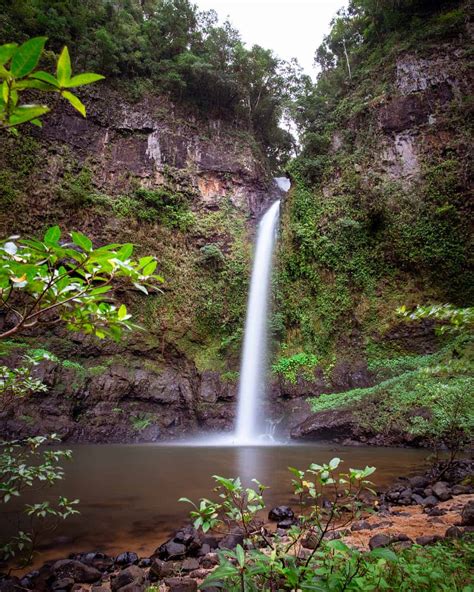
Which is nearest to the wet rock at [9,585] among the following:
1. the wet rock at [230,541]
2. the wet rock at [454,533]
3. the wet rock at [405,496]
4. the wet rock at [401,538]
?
the wet rock at [230,541]

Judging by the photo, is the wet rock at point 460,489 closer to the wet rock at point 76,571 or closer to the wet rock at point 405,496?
the wet rock at point 405,496

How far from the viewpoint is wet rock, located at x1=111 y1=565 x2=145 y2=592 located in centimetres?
251

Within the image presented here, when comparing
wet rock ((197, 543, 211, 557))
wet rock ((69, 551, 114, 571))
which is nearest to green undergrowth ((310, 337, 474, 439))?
wet rock ((197, 543, 211, 557))

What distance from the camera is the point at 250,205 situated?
63.7 feet

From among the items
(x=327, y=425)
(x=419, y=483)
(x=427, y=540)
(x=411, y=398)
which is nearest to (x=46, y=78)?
(x=427, y=540)

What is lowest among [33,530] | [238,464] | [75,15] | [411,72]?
[238,464]

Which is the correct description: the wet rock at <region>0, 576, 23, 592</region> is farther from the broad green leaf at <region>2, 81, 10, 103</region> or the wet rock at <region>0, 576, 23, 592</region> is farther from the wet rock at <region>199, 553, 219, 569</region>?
the broad green leaf at <region>2, 81, 10, 103</region>

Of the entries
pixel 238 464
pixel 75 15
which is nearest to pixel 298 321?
pixel 238 464

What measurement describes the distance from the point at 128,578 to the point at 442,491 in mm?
3783

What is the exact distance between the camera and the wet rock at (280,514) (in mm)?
3937

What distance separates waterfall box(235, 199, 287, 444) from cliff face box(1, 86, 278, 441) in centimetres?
48

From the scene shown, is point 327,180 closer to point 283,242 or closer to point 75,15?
point 283,242

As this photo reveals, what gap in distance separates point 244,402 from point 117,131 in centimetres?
1464

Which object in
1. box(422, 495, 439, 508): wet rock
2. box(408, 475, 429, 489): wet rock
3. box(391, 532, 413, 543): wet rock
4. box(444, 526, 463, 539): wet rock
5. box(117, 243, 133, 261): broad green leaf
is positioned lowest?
box(408, 475, 429, 489): wet rock
